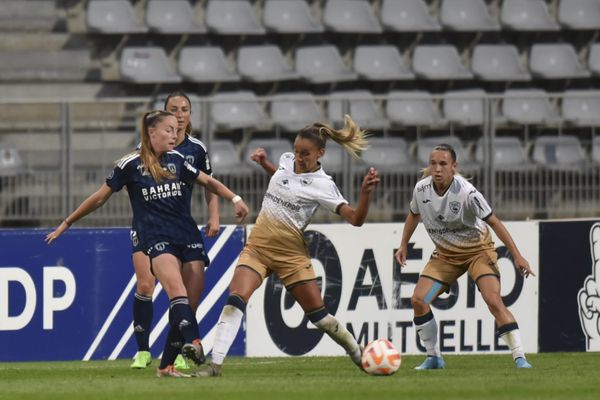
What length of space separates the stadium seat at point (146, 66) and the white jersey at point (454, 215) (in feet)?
27.9

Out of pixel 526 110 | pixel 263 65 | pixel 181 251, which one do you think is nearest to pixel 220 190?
pixel 181 251

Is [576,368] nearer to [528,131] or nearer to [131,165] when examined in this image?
[131,165]

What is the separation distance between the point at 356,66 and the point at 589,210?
463 cm

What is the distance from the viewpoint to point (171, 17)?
2005 cm

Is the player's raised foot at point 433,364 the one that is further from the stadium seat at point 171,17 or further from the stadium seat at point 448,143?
the stadium seat at point 171,17

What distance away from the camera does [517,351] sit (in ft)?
36.7

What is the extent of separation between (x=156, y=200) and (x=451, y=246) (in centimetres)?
286

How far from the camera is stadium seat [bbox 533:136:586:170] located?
1753 cm

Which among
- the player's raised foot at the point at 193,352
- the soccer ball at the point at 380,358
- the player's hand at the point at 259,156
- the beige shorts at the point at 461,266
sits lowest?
the soccer ball at the point at 380,358

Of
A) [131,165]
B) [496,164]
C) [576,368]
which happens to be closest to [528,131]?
[496,164]

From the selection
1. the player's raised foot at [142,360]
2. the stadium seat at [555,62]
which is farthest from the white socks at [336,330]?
the stadium seat at [555,62]

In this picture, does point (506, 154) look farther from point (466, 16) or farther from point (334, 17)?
point (334, 17)

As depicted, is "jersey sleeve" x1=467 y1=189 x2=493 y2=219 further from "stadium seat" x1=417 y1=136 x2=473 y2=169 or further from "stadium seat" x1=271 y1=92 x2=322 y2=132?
"stadium seat" x1=417 y1=136 x2=473 y2=169

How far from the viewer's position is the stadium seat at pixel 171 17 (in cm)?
1984
